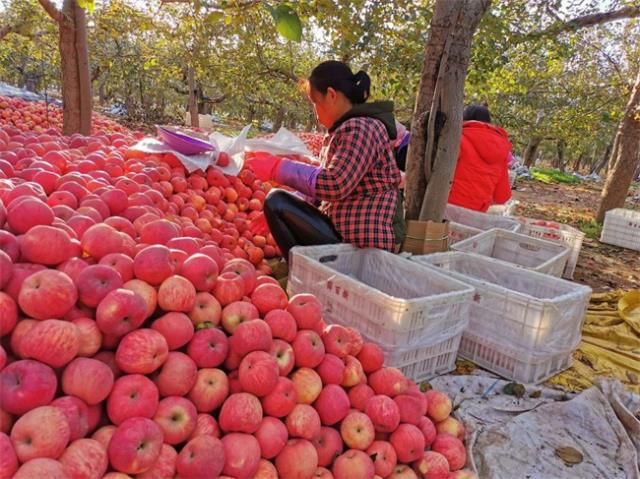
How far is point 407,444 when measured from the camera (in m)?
1.76

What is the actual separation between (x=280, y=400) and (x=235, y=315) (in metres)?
0.35

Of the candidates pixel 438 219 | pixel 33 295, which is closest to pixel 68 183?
pixel 33 295

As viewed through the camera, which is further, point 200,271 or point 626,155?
point 626,155

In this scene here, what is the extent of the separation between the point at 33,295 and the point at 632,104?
31.2 ft

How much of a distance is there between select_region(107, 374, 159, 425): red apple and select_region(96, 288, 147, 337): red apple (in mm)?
149

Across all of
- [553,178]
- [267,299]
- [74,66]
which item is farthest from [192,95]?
[553,178]

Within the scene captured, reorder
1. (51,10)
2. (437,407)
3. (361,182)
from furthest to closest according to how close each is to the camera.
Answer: (51,10)
(361,182)
(437,407)

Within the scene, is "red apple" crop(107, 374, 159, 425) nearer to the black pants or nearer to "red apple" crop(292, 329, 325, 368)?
"red apple" crop(292, 329, 325, 368)

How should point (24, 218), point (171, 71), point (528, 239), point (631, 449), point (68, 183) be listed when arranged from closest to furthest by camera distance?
point (24, 218) < point (631, 449) < point (68, 183) < point (528, 239) < point (171, 71)

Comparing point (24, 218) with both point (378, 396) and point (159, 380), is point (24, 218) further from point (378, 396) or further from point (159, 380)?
point (378, 396)

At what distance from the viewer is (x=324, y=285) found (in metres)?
2.79

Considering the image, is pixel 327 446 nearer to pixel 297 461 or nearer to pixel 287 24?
pixel 297 461

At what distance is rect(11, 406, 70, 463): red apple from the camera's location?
1165mm

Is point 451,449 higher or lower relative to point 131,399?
lower
